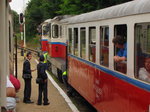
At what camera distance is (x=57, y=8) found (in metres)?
47.4

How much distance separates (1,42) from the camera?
152 inches

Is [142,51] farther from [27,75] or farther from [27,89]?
[27,89]

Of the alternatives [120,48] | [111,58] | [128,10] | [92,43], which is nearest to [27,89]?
[92,43]

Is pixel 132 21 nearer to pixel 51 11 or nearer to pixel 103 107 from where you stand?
pixel 103 107

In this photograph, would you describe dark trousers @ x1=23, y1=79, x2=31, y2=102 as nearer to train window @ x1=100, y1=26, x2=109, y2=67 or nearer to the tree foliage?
train window @ x1=100, y1=26, x2=109, y2=67

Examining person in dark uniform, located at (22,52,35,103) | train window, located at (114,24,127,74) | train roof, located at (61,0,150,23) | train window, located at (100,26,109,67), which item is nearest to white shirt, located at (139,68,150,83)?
train window, located at (114,24,127,74)

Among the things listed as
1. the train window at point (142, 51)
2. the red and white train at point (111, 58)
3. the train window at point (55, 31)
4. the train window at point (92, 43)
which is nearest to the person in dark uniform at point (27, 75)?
the red and white train at point (111, 58)

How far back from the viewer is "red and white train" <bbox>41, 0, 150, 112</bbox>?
511cm

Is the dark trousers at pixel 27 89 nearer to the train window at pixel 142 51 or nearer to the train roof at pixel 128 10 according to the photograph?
the train roof at pixel 128 10

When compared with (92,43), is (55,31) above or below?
above

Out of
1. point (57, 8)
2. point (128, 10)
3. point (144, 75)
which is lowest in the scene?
point (144, 75)

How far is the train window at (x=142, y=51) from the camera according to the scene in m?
4.96

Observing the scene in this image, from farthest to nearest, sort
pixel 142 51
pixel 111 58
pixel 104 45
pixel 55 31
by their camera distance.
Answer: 1. pixel 55 31
2. pixel 104 45
3. pixel 111 58
4. pixel 142 51

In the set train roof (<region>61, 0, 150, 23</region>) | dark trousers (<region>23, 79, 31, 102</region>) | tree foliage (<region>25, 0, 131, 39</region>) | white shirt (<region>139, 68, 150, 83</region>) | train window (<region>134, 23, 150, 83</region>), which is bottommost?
dark trousers (<region>23, 79, 31, 102</region>)
